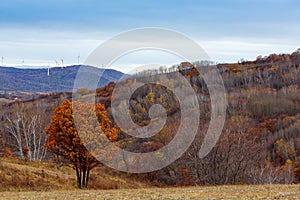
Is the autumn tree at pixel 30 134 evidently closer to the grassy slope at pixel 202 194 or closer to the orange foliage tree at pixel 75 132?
the orange foliage tree at pixel 75 132

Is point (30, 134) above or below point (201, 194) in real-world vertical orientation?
below

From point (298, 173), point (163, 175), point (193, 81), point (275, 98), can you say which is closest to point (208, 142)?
point (163, 175)

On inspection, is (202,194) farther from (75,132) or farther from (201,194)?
(75,132)

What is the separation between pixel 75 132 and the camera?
3344 centimetres

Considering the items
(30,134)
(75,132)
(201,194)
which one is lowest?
(30,134)

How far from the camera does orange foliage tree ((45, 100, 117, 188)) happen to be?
33.4 m

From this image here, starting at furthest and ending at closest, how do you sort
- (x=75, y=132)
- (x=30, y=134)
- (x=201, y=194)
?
(x=30, y=134), (x=75, y=132), (x=201, y=194)

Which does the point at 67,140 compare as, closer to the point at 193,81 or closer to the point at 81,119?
the point at 81,119

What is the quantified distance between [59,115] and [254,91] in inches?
6850

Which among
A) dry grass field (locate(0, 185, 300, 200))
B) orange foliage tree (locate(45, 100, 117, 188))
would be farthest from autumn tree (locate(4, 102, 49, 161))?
dry grass field (locate(0, 185, 300, 200))

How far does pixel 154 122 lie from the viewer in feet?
187

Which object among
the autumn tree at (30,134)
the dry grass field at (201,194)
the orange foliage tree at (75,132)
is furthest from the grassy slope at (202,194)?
the autumn tree at (30,134)

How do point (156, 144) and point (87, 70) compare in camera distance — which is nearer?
point (87, 70)

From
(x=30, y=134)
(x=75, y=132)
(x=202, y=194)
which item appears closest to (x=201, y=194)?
(x=202, y=194)
